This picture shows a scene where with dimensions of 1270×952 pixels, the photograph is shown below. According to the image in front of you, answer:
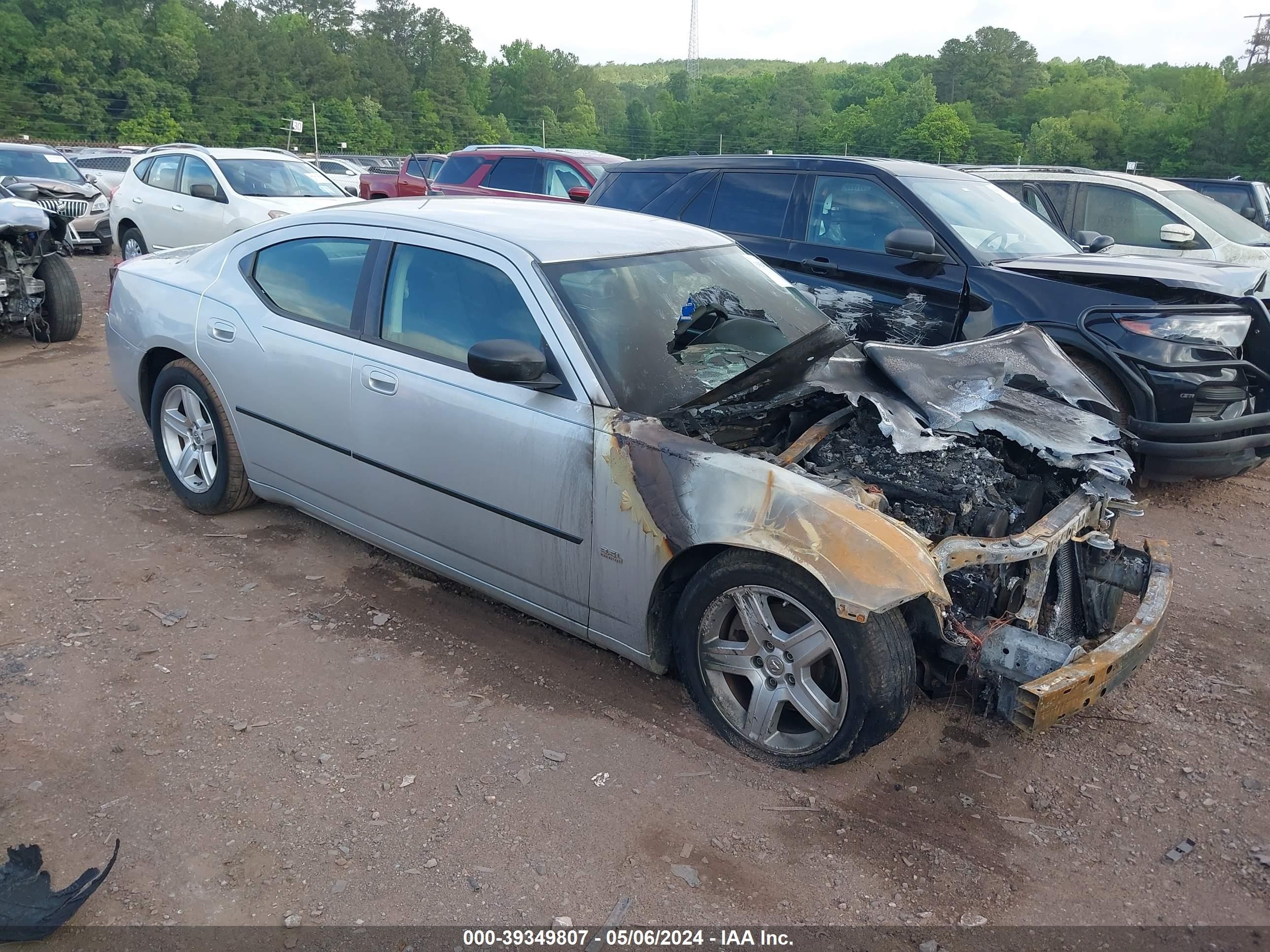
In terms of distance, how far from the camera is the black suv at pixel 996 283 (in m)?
5.47

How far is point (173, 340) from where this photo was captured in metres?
4.77

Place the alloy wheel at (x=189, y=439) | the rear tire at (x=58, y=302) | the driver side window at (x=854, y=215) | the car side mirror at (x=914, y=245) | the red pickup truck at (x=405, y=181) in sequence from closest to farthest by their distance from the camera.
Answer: the alloy wheel at (x=189, y=439) < the car side mirror at (x=914, y=245) < the driver side window at (x=854, y=215) < the rear tire at (x=58, y=302) < the red pickup truck at (x=405, y=181)

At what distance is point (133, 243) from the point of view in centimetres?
1206

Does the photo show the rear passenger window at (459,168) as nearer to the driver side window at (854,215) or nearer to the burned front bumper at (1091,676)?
the driver side window at (854,215)

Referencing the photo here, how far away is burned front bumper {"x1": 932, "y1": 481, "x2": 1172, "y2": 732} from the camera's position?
9.07ft

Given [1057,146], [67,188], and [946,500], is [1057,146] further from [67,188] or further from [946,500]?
[946,500]

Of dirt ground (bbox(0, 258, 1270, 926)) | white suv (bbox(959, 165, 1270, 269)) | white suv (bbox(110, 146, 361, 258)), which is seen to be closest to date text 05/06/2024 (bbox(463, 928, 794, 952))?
dirt ground (bbox(0, 258, 1270, 926))

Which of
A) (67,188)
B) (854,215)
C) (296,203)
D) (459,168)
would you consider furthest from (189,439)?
(67,188)

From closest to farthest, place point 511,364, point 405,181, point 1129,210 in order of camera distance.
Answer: point 511,364
point 1129,210
point 405,181

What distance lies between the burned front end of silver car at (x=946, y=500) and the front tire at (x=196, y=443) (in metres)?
2.52

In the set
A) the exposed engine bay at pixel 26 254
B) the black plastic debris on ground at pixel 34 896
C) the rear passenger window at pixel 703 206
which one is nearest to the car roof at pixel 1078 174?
the rear passenger window at pixel 703 206

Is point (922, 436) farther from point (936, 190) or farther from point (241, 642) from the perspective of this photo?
point (936, 190)

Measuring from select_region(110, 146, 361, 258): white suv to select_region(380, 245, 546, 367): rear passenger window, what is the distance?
793 cm

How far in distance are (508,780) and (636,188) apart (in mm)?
5638
